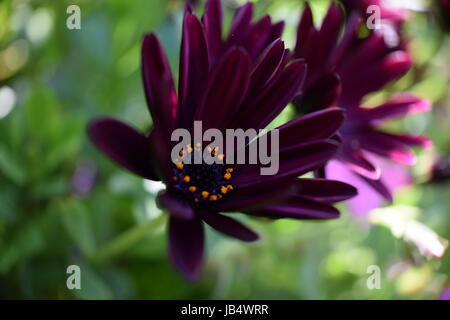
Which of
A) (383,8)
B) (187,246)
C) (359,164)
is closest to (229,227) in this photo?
(187,246)

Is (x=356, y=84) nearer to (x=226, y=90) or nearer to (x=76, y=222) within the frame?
(x=226, y=90)

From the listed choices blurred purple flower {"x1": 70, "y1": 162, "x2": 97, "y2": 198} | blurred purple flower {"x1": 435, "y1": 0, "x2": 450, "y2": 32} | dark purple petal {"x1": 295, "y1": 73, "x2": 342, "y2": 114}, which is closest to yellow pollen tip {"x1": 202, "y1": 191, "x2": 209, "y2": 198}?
dark purple petal {"x1": 295, "y1": 73, "x2": 342, "y2": 114}

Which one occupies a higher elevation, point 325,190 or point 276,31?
point 276,31

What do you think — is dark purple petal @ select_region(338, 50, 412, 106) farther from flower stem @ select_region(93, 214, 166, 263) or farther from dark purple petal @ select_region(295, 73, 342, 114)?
flower stem @ select_region(93, 214, 166, 263)

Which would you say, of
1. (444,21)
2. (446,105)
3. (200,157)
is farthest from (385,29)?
(446,105)

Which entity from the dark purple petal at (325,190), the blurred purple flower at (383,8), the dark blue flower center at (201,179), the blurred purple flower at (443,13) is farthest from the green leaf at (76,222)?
the blurred purple flower at (443,13)

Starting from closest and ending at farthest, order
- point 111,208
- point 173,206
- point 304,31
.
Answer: point 173,206 → point 304,31 → point 111,208
